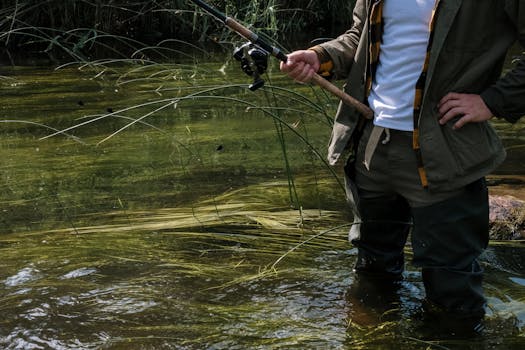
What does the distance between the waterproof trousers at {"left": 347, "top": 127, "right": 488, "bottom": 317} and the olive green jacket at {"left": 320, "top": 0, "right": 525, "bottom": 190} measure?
71mm

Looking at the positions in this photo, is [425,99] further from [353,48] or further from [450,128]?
[353,48]

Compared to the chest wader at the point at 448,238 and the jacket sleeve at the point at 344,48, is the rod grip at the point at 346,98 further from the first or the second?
the chest wader at the point at 448,238

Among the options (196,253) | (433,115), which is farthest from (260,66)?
(196,253)

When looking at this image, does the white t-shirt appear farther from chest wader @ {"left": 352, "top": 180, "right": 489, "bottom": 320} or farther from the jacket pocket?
chest wader @ {"left": 352, "top": 180, "right": 489, "bottom": 320}

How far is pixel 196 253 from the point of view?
10.0 feet

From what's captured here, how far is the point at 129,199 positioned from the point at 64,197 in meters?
0.34

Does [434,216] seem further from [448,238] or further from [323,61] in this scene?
[323,61]

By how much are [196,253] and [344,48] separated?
116 cm

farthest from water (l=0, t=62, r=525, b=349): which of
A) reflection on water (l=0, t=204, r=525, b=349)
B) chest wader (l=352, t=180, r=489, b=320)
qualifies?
chest wader (l=352, t=180, r=489, b=320)

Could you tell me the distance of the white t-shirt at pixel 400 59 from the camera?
2.06 meters

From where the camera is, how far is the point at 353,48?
2336 mm

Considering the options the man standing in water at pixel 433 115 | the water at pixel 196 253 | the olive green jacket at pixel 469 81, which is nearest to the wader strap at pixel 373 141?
the man standing in water at pixel 433 115

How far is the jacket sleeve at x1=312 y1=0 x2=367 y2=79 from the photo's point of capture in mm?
2291

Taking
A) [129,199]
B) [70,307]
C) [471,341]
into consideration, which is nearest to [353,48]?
[471,341]
